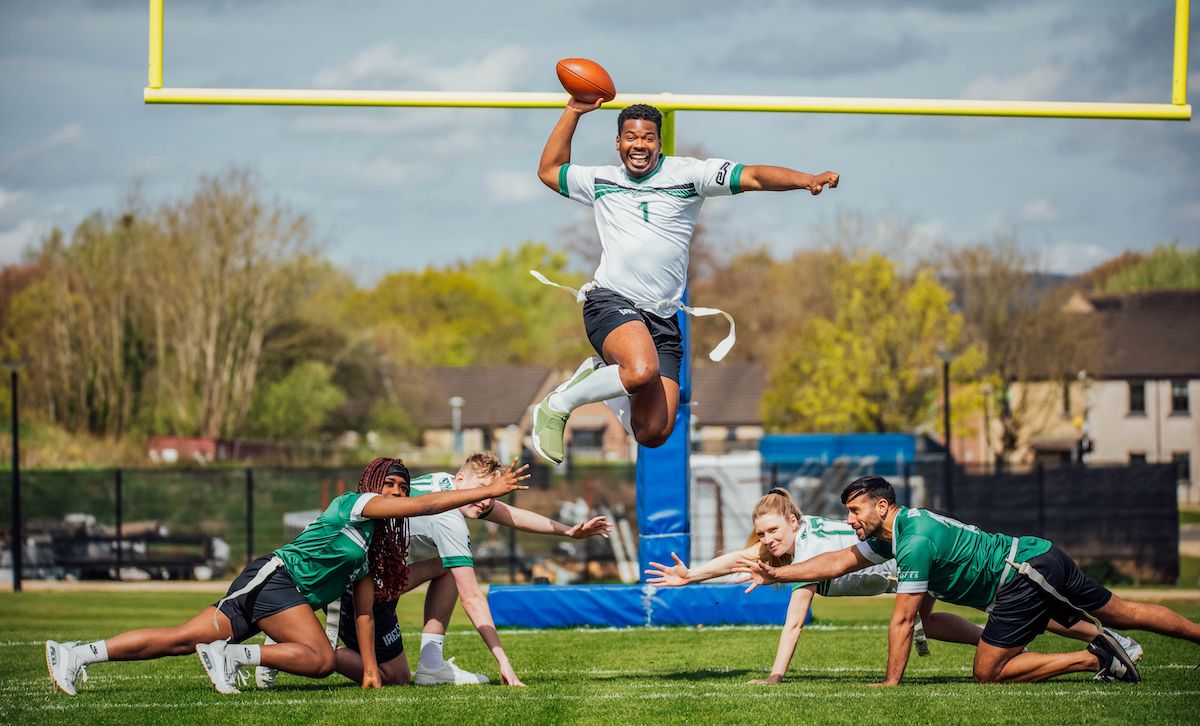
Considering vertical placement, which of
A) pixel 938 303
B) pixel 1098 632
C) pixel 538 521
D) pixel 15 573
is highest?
pixel 938 303

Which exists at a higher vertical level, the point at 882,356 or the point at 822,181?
the point at 822,181

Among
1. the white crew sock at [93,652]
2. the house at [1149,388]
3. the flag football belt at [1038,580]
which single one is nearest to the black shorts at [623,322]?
the flag football belt at [1038,580]

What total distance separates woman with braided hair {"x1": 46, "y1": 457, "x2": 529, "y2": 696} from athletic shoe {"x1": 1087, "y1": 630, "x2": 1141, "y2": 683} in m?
3.26

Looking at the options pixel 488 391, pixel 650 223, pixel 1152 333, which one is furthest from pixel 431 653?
pixel 488 391

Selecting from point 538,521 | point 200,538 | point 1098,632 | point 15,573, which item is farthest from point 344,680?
point 200,538

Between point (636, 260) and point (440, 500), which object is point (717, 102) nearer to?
point (636, 260)

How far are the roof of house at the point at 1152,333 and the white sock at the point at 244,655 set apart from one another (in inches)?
1886

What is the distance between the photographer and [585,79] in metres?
7.38

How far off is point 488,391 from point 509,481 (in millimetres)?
53062

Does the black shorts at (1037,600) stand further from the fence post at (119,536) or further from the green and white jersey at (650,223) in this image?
the fence post at (119,536)

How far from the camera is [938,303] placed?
123 feet

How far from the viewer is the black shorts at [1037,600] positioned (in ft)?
22.8

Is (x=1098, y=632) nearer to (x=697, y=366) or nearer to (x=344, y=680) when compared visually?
(x=344, y=680)

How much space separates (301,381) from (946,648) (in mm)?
29863
